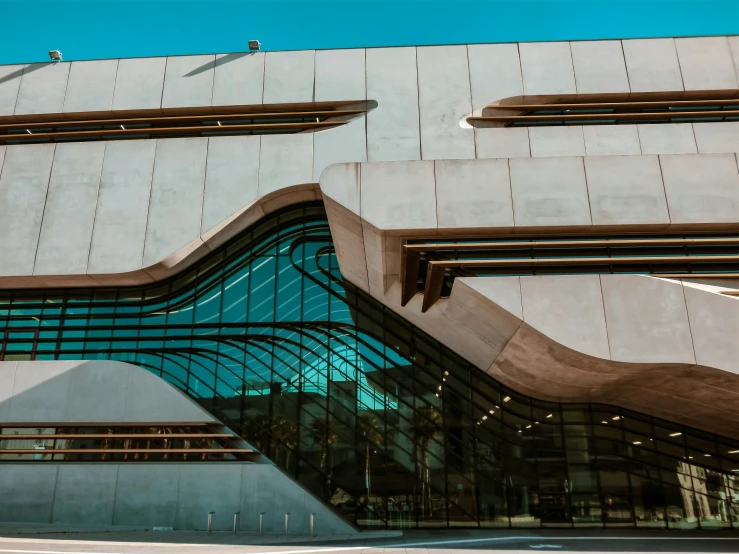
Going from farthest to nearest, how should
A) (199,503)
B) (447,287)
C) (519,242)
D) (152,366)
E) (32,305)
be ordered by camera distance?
(32,305), (152,366), (199,503), (447,287), (519,242)

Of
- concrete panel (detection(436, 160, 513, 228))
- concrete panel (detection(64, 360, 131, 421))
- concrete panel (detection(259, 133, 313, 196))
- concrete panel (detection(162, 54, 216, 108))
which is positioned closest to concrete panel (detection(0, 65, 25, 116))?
concrete panel (detection(162, 54, 216, 108))

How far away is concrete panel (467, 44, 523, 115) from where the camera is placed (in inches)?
761

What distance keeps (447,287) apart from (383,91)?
27.9 ft

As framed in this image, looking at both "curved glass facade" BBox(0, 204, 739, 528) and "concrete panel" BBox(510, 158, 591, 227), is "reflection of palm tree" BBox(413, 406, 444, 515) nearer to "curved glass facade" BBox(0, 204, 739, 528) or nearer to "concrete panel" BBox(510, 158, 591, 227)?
"curved glass facade" BBox(0, 204, 739, 528)

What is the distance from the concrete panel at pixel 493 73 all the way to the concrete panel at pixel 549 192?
6288 mm

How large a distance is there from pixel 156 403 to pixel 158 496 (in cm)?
283

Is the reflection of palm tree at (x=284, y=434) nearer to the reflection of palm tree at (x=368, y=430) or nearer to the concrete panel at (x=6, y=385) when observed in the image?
the reflection of palm tree at (x=368, y=430)

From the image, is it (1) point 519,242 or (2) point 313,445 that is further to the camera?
(2) point 313,445

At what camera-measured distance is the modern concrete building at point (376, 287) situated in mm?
13312

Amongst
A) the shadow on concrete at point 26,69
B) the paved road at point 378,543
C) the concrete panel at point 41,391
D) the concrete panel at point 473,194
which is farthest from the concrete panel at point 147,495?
the shadow on concrete at point 26,69

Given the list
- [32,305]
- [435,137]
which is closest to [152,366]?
[32,305]

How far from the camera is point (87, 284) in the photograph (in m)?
19.2

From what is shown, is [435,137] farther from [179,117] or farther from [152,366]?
[152,366]

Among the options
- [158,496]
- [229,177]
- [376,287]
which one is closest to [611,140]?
[376,287]
